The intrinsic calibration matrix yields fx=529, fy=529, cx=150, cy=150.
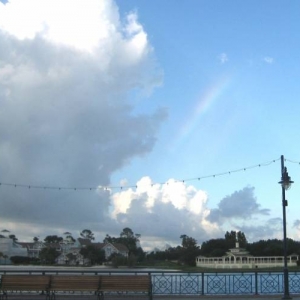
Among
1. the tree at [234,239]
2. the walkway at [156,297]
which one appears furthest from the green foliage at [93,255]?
the walkway at [156,297]

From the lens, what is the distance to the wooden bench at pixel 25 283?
69.0 feet

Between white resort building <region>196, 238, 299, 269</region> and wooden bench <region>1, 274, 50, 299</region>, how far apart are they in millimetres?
51253

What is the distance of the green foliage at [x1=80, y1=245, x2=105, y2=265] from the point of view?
3790 inches

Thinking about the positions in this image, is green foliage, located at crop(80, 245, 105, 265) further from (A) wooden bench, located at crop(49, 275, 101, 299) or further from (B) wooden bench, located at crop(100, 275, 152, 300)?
(B) wooden bench, located at crop(100, 275, 152, 300)

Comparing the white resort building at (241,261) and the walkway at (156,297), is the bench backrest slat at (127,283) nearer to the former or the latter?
the walkway at (156,297)

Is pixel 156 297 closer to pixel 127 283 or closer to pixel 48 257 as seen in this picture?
pixel 127 283

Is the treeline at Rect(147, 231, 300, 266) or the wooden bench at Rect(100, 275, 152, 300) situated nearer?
the wooden bench at Rect(100, 275, 152, 300)

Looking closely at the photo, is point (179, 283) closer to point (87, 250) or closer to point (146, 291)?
point (146, 291)

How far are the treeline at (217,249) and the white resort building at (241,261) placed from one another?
164 centimetres

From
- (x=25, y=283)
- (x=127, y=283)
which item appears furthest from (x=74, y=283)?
(x=127, y=283)

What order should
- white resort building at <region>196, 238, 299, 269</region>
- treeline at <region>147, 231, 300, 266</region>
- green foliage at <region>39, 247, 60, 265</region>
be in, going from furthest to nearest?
1. green foliage at <region>39, 247, 60, 265</region>
2. treeline at <region>147, 231, 300, 266</region>
3. white resort building at <region>196, 238, 299, 269</region>

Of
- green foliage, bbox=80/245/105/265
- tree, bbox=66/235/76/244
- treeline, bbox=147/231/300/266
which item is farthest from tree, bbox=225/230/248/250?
tree, bbox=66/235/76/244

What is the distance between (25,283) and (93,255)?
77.3 m

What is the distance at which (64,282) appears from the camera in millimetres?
21281
